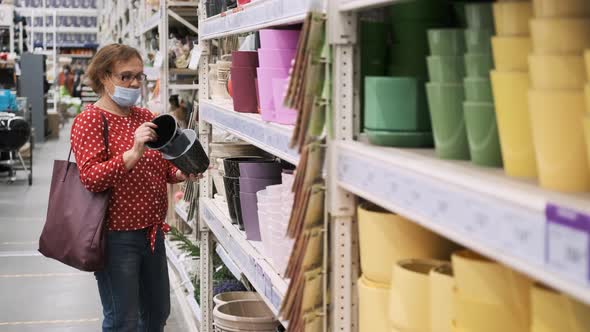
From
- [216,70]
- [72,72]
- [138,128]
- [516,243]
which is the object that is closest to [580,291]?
[516,243]

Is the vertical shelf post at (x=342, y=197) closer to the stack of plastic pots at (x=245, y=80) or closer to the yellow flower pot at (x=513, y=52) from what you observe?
the yellow flower pot at (x=513, y=52)

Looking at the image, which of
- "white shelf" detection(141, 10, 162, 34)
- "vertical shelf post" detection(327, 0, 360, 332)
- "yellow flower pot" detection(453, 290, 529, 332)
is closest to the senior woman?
"vertical shelf post" detection(327, 0, 360, 332)

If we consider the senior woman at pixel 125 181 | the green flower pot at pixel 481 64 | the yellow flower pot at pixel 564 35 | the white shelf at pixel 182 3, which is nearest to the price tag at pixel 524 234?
the yellow flower pot at pixel 564 35

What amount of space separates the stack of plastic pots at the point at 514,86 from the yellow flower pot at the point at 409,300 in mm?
328

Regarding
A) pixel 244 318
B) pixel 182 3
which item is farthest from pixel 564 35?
pixel 182 3

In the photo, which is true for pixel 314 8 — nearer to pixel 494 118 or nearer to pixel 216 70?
pixel 494 118

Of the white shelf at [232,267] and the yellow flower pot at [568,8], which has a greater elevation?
the yellow flower pot at [568,8]

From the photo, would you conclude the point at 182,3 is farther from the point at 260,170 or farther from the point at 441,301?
the point at 441,301

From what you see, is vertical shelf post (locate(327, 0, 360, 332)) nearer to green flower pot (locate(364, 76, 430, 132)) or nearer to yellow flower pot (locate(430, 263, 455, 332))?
green flower pot (locate(364, 76, 430, 132))

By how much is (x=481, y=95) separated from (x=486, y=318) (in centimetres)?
33

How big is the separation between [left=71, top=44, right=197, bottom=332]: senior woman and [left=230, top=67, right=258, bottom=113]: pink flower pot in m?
0.34

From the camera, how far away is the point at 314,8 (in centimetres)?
174

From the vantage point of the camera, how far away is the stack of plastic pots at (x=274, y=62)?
2311mm

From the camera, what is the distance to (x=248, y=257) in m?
2.62
